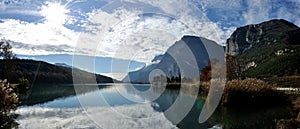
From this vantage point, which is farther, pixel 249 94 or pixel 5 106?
pixel 249 94

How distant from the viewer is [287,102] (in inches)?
1342

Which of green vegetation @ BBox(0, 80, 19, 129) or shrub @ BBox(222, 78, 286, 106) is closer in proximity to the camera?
green vegetation @ BBox(0, 80, 19, 129)

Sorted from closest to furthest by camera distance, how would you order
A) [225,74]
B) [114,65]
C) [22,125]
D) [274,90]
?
[22,125]
[114,65]
[274,90]
[225,74]

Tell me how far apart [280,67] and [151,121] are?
176734mm

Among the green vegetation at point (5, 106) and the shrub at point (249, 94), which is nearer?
the green vegetation at point (5, 106)

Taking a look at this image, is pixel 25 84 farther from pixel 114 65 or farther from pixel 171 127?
pixel 171 127

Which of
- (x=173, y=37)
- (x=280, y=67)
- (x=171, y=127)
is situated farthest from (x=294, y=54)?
(x=171, y=127)

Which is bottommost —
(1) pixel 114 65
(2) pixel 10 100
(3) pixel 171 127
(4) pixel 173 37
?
(3) pixel 171 127

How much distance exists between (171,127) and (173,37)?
48.0 ft

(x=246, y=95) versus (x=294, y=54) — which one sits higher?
(x=294, y=54)

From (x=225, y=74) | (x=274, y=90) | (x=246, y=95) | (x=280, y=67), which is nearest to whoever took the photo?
(x=246, y=95)

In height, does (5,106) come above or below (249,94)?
below

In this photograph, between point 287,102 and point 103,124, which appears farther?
point 287,102

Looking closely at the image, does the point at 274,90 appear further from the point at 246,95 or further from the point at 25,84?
the point at 25,84
